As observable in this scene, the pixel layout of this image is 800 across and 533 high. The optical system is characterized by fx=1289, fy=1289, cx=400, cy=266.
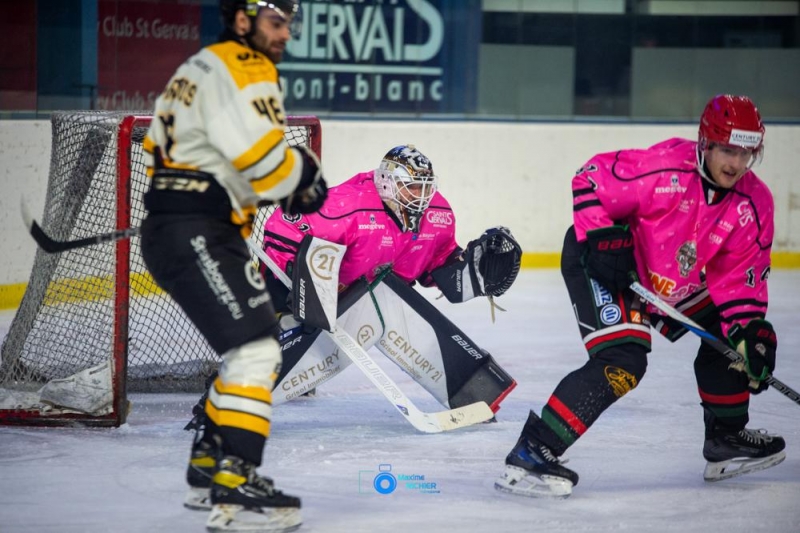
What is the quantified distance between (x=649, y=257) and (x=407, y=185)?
91 centimetres

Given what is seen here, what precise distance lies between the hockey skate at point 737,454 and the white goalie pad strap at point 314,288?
107cm

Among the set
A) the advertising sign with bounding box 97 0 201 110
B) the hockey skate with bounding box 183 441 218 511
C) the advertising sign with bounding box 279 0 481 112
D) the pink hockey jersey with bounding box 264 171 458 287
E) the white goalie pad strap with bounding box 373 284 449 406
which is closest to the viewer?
the hockey skate with bounding box 183 441 218 511

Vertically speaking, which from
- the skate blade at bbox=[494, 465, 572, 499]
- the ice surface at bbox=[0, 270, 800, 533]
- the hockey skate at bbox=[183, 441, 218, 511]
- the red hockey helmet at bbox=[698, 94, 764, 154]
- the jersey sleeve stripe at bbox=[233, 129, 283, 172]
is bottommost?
the ice surface at bbox=[0, 270, 800, 533]

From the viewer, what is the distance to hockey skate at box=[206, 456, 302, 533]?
250 centimetres

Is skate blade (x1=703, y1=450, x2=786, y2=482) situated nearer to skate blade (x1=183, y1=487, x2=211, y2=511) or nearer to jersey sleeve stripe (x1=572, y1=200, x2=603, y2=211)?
jersey sleeve stripe (x1=572, y1=200, x2=603, y2=211)

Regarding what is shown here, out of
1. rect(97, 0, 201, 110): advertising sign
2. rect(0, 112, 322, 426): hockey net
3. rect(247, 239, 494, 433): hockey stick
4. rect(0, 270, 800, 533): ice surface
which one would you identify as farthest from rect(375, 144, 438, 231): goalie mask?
rect(97, 0, 201, 110): advertising sign

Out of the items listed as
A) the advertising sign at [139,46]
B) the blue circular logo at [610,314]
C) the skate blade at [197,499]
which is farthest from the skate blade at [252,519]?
the advertising sign at [139,46]

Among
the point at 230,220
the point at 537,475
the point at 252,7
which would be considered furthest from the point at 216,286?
the point at 537,475

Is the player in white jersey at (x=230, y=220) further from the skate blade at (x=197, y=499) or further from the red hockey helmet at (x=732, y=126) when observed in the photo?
→ the red hockey helmet at (x=732, y=126)

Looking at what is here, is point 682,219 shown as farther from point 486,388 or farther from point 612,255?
point 486,388

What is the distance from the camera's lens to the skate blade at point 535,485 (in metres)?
2.90

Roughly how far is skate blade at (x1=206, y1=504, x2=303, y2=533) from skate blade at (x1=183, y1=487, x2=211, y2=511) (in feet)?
0.35

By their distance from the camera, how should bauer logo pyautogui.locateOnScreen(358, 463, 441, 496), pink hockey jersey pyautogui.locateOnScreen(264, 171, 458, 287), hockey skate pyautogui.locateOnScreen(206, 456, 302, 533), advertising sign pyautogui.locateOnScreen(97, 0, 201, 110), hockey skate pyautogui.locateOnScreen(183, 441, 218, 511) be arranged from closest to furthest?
hockey skate pyautogui.locateOnScreen(206, 456, 302, 533) → hockey skate pyautogui.locateOnScreen(183, 441, 218, 511) → bauer logo pyautogui.locateOnScreen(358, 463, 441, 496) → pink hockey jersey pyautogui.locateOnScreen(264, 171, 458, 287) → advertising sign pyautogui.locateOnScreen(97, 0, 201, 110)

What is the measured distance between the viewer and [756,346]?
9.61ft
